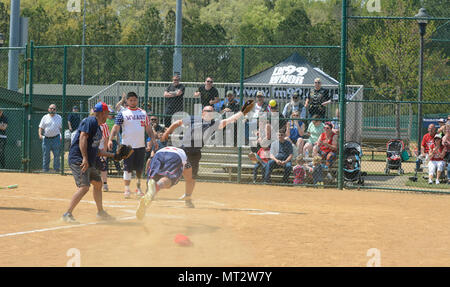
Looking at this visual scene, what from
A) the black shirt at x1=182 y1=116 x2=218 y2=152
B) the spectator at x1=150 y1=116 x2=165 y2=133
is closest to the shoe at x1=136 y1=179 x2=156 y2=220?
the black shirt at x1=182 y1=116 x2=218 y2=152

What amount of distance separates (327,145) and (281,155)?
3.86 feet

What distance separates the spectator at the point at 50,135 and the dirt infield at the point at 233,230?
12.5 feet

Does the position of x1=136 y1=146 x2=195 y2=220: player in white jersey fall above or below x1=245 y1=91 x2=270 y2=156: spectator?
below

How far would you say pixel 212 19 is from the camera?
99.4m

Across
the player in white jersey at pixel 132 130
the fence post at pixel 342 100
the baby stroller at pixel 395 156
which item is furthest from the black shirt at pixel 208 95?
the baby stroller at pixel 395 156

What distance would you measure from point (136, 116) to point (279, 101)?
1275 cm

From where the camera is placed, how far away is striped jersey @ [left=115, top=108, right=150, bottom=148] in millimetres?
13430

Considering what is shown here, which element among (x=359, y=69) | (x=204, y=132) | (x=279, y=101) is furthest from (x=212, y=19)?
(x=204, y=132)

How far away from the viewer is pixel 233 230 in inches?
382

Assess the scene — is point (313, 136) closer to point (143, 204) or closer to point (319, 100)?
point (319, 100)

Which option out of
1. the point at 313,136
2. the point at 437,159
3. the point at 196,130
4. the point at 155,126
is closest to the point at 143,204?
the point at 196,130

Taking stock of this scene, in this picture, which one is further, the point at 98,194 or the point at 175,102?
the point at 175,102

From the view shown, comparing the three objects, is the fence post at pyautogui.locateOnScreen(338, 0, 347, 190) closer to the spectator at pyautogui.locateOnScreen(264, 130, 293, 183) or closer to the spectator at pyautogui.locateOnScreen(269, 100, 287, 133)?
the spectator at pyautogui.locateOnScreen(264, 130, 293, 183)

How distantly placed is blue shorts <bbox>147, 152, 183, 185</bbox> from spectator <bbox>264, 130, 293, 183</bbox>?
6423 mm
